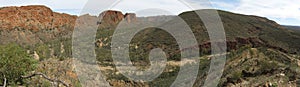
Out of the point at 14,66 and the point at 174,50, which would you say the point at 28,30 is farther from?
the point at 14,66

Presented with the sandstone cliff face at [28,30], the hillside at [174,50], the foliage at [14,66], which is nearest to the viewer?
the foliage at [14,66]

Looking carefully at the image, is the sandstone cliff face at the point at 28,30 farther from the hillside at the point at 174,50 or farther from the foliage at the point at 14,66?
the foliage at the point at 14,66

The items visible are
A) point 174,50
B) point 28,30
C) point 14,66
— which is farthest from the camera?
point 28,30

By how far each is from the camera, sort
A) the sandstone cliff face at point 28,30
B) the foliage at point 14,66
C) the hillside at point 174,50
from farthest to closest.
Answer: the sandstone cliff face at point 28,30, the hillside at point 174,50, the foliage at point 14,66

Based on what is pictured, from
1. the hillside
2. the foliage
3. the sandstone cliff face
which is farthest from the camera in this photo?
the sandstone cliff face

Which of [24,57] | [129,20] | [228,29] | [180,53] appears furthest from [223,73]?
[129,20]

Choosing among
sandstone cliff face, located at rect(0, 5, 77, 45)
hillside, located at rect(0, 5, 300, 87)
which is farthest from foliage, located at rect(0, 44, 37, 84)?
sandstone cliff face, located at rect(0, 5, 77, 45)

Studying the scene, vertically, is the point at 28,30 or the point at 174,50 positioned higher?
the point at 174,50

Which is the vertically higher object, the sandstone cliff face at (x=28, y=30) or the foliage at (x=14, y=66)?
the foliage at (x=14, y=66)

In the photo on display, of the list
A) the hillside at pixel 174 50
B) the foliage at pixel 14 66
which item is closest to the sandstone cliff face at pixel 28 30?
the hillside at pixel 174 50

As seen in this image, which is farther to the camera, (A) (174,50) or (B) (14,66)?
(A) (174,50)

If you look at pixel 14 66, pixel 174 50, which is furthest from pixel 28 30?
pixel 14 66

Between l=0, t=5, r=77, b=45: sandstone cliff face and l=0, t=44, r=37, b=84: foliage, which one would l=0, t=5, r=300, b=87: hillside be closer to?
l=0, t=5, r=77, b=45: sandstone cliff face
